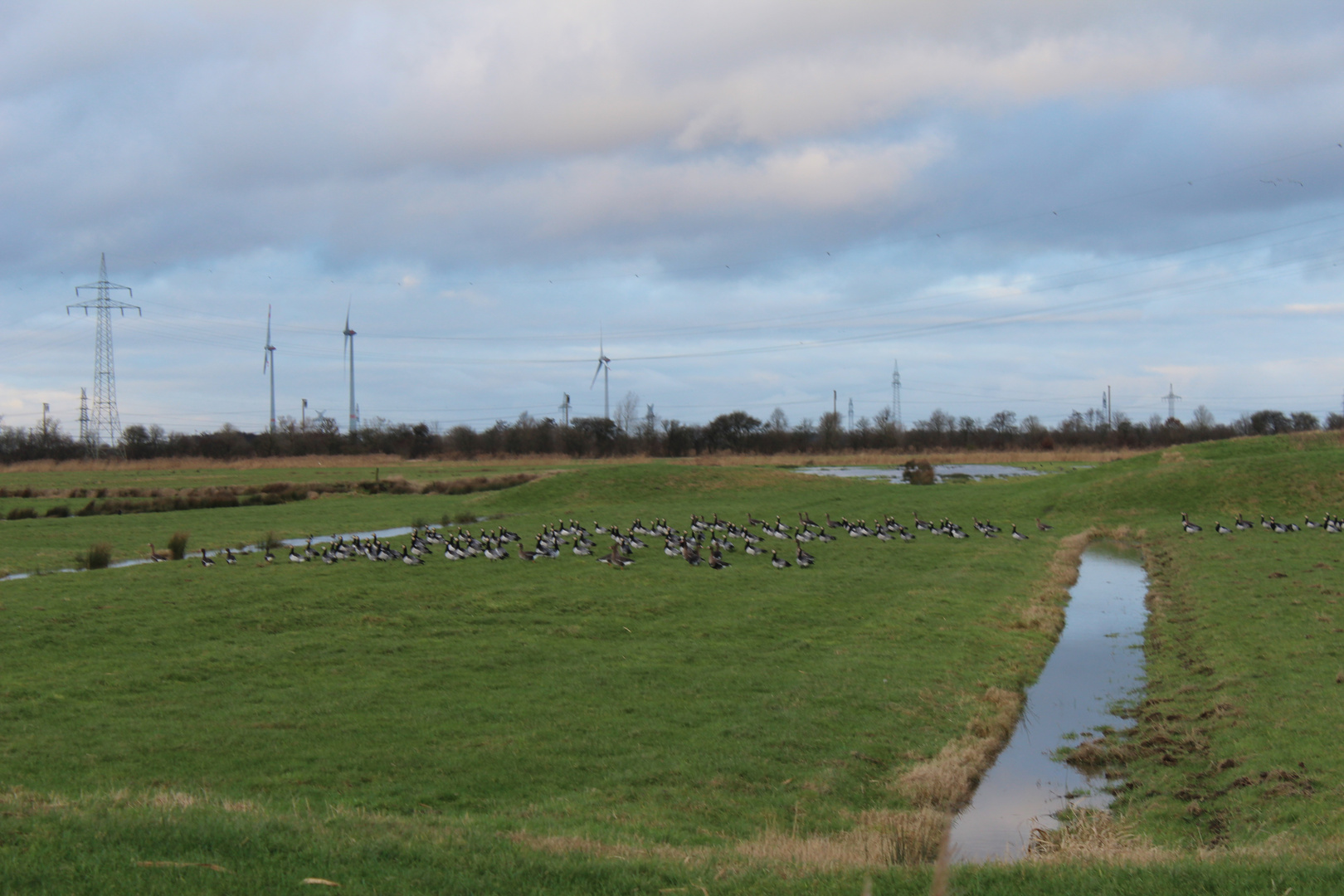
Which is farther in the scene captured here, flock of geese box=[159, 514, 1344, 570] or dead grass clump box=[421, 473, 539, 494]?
dead grass clump box=[421, 473, 539, 494]

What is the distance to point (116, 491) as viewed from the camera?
64.2 meters

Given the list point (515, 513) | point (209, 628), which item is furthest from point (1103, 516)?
point (209, 628)

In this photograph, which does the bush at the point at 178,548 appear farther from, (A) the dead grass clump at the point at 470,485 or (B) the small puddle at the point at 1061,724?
(A) the dead grass clump at the point at 470,485

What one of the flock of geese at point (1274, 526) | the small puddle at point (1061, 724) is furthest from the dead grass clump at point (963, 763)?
the flock of geese at point (1274, 526)

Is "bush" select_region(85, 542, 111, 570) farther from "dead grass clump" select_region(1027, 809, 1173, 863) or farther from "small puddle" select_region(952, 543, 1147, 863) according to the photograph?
"dead grass clump" select_region(1027, 809, 1173, 863)

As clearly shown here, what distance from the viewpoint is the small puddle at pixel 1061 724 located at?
11516 mm

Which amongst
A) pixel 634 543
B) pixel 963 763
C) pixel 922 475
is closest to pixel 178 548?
pixel 634 543

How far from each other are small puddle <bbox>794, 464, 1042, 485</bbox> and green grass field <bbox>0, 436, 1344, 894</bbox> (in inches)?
2031

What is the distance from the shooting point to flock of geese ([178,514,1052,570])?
30906 millimetres

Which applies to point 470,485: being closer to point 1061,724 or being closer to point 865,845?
point 1061,724

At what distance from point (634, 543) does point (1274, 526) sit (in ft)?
89.4

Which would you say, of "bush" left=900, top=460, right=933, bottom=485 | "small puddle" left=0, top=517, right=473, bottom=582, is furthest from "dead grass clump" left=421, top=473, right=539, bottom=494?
"bush" left=900, top=460, right=933, bottom=485

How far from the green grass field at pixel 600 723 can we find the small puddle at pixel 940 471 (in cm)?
5159

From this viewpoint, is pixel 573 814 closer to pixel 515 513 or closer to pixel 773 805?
pixel 773 805
